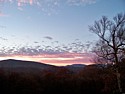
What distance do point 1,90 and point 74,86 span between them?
11.3m

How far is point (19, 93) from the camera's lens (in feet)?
104

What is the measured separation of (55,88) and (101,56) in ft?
65.8

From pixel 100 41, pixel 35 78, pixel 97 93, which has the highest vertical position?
pixel 100 41

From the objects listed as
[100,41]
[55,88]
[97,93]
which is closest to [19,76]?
[55,88]

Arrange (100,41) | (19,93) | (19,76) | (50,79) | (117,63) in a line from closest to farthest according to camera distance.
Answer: (117,63) < (100,41) < (19,93) < (19,76) < (50,79)

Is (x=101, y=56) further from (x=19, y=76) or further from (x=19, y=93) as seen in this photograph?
(x=19, y=76)

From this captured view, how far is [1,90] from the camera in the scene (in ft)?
105

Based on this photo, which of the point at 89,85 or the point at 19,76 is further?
the point at 89,85

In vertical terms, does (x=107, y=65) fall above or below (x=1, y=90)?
above

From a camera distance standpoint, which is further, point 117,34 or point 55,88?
point 55,88

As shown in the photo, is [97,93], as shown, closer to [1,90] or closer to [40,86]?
[40,86]

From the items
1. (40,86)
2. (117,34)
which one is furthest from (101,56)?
(40,86)

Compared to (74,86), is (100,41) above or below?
above

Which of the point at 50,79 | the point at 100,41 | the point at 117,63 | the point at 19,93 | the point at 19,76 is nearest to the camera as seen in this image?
the point at 117,63
